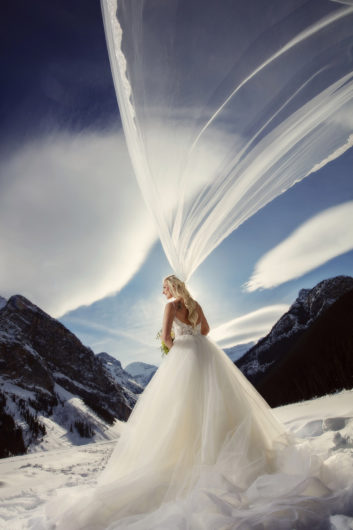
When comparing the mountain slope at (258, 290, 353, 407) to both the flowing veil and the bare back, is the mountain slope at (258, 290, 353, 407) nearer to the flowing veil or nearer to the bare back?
the bare back

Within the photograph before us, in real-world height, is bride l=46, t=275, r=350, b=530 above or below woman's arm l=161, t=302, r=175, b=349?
below

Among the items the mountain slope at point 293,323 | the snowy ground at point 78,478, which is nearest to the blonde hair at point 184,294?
the snowy ground at point 78,478

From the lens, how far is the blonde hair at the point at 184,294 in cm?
291

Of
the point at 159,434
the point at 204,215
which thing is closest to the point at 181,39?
the point at 204,215

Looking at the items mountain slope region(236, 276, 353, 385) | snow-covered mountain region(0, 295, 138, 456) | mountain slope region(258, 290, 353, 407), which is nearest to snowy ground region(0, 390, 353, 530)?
mountain slope region(258, 290, 353, 407)

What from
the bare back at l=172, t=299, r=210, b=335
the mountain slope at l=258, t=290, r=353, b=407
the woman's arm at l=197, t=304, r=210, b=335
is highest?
the bare back at l=172, t=299, r=210, b=335

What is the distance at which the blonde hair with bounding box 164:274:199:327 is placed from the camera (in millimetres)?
2906

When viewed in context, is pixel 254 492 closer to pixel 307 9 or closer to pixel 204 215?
pixel 204 215

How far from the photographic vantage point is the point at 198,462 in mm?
2094

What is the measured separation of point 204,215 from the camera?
3363 mm

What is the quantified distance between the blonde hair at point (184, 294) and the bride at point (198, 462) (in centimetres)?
1

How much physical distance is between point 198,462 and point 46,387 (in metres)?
76.3

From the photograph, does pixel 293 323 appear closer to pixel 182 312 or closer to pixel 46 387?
pixel 46 387

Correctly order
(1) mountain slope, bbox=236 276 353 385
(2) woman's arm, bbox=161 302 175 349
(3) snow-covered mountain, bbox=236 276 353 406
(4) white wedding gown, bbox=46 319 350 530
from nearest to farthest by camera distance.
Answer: (4) white wedding gown, bbox=46 319 350 530 → (2) woman's arm, bbox=161 302 175 349 → (3) snow-covered mountain, bbox=236 276 353 406 → (1) mountain slope, bbox=236 276 353 385
